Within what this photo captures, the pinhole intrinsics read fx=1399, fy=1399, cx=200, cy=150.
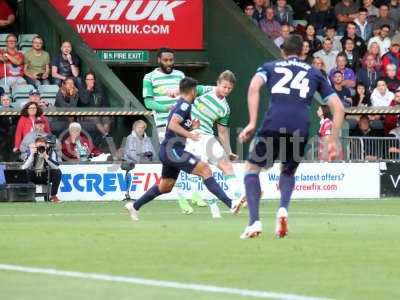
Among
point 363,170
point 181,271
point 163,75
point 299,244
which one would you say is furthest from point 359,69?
point 181,271

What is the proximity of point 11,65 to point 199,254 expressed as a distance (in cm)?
1476

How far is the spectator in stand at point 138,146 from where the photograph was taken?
24.8 m

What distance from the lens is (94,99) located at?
2614cm

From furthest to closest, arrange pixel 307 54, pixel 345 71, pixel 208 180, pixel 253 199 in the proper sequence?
pixel 307 54 → pixel 345 71 → pixel 208 180 → pixel 253 199

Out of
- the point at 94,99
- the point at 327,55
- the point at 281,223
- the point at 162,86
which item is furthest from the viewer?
the point at 327,55

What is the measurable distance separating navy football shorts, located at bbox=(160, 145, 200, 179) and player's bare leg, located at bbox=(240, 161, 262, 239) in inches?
131

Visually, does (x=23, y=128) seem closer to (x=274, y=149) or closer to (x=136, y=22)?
(x=136, y=22)

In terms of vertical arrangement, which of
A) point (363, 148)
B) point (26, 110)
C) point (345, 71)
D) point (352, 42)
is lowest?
point (363, 148)

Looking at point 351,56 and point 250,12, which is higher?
point 250,12

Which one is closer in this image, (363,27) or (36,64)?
(36,64)

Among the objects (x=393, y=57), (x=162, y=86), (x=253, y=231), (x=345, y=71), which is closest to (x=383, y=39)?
(x=393, y=57)

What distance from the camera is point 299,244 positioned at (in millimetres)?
12680

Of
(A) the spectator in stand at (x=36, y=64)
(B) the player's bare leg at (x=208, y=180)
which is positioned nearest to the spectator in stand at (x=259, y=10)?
(A) the spectator in stand at (x=36, y=64)

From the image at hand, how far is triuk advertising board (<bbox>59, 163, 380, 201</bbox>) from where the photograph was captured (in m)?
24.3
